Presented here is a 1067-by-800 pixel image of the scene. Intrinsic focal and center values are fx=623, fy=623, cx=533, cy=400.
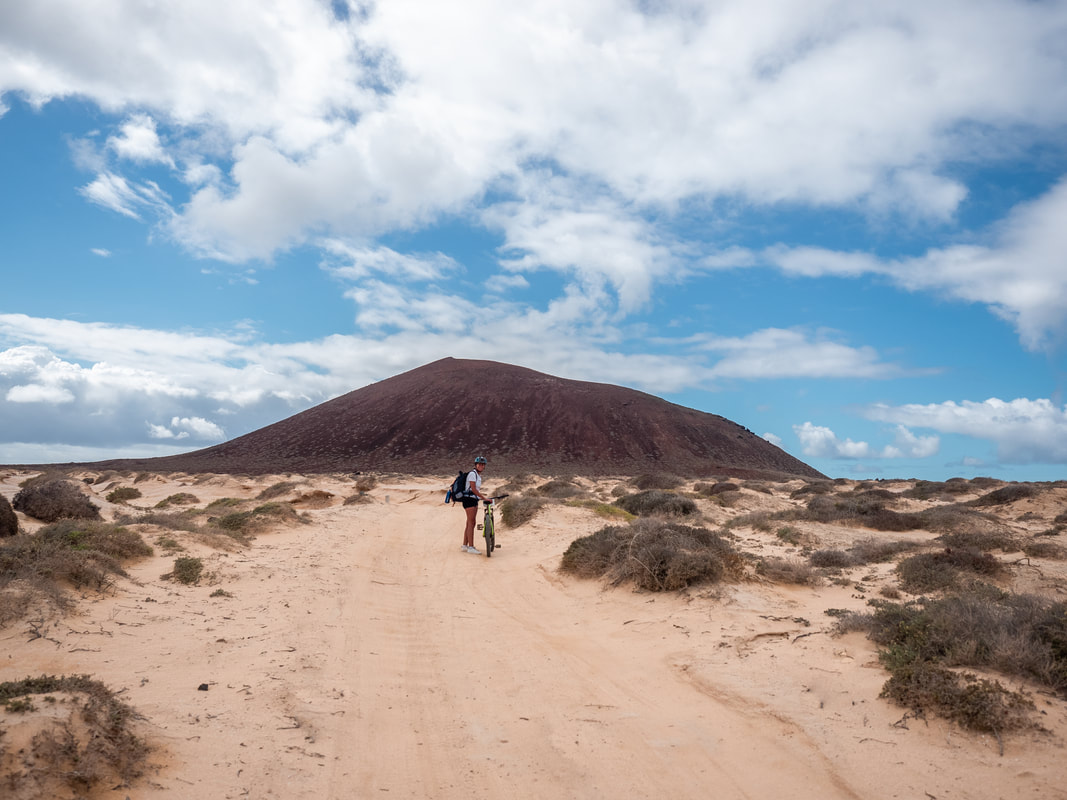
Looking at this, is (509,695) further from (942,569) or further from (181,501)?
(181,501)

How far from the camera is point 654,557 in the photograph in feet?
31.2

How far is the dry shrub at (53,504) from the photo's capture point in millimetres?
13594

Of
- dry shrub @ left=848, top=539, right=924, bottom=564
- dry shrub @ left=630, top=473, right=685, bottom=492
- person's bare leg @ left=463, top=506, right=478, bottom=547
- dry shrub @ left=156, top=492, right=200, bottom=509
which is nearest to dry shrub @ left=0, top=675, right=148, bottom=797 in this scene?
person's bare leg @ left=463, top=506, right=478, bottom=547

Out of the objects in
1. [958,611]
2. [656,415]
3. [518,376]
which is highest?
[518,376]

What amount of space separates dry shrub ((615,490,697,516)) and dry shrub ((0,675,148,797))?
14870 mm

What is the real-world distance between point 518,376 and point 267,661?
103 metres

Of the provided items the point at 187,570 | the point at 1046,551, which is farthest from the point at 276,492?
the point at 1046,551

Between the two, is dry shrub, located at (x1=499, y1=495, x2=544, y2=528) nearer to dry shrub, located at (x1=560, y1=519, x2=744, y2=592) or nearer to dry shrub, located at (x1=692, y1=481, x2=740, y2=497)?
dry shrub, located at (x1=560, y1=519, x2=744, y2=592)

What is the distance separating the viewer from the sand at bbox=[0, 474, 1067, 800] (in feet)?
14.0

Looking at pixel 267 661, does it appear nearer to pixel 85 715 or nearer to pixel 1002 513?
pixel 85 715

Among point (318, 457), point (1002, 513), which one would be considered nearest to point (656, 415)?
point (318, 457)

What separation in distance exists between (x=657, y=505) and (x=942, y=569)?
10.5 metres

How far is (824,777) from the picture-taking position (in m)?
4.39

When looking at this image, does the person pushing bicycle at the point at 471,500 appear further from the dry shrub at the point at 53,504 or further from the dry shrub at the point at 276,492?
the dry shrub at the point at 276,492
